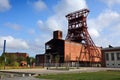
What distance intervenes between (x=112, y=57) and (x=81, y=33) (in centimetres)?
2738

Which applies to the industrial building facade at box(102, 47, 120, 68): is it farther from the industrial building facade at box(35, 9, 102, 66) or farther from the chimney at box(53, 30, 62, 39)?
the chimney at box(53, 30, 62, 39)

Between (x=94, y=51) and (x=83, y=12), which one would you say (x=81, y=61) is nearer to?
(x=94, y=51)

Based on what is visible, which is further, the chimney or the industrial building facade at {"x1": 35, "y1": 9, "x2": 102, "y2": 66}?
the chimney

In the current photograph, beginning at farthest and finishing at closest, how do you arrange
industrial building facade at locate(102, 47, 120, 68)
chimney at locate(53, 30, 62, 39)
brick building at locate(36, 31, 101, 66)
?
1. chimney at locate(53, 30, 62, 39)
2. brick building at locate(36, 31, 101, 66)
3. industrial building facade at locate(102, 47, 120, 68)

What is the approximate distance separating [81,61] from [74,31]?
15480 millimetres

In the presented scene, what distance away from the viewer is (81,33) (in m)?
96.2

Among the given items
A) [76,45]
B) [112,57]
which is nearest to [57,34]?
[76,45]

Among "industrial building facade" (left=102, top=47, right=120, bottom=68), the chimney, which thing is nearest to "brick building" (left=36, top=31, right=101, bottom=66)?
the chimney

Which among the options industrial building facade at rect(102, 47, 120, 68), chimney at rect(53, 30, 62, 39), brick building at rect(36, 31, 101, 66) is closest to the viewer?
industrial building facade at rect(102, 47, 120, 68)

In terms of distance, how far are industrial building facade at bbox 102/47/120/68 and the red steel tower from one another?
2224cm

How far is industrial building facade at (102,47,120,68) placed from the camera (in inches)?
2793

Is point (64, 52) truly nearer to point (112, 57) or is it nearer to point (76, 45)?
point (76, 45)

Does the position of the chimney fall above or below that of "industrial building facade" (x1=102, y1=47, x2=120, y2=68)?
above

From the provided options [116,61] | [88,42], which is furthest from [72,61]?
[116,61]
